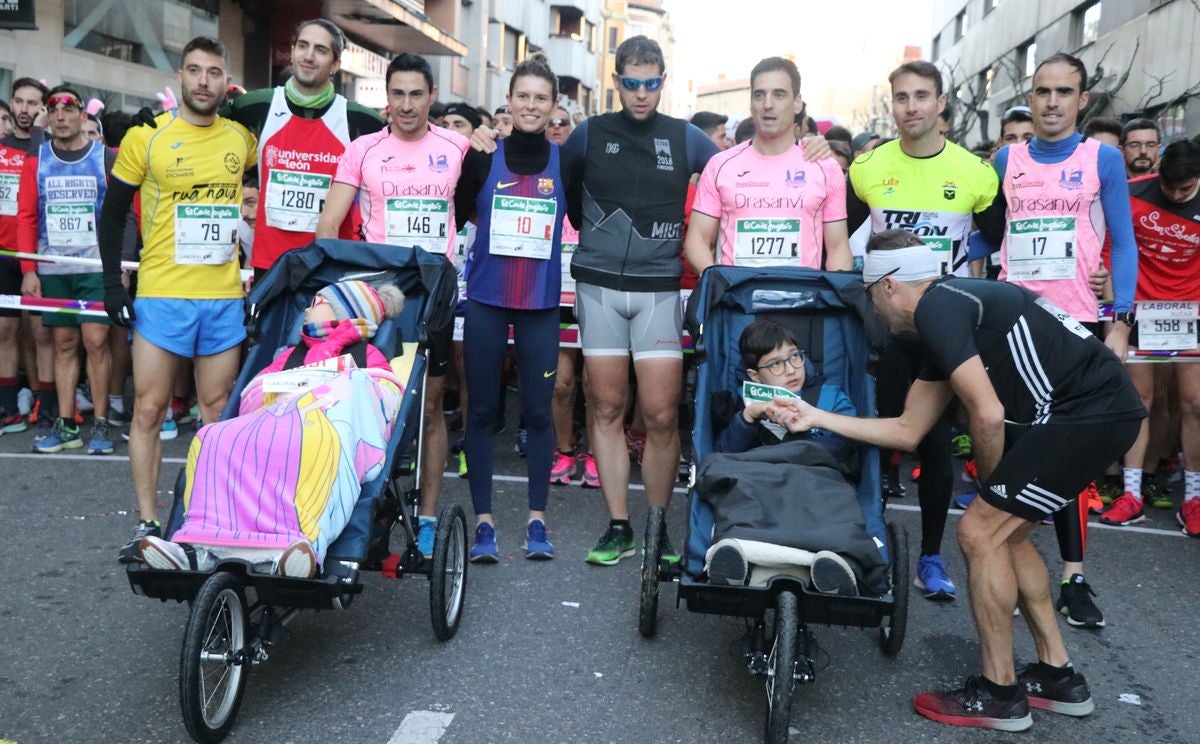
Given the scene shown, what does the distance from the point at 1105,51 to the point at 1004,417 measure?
833 inches

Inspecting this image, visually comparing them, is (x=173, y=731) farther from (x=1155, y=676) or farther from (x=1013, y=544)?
(x=1155, y=676)

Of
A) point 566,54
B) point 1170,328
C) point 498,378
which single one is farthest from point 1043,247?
point 566,54

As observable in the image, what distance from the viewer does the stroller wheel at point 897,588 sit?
4.16 metres

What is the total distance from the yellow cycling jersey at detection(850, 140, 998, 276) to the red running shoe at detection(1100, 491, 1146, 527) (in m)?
2.02

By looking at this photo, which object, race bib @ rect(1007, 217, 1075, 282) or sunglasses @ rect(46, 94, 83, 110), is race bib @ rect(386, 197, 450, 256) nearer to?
race bib @ rect(1007, 217, 1075, 282)

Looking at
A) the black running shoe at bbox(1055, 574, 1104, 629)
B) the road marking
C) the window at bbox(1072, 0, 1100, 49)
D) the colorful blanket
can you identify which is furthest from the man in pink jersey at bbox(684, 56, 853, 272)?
the window at bbox(1072, 0, 1100, 49)

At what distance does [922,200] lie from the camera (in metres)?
5.45

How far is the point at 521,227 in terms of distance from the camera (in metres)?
5.31

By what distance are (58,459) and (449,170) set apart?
12.0 feet

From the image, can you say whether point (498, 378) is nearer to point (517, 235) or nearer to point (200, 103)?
point (517, 235)

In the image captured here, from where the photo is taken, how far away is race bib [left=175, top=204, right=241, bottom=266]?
5.43 m

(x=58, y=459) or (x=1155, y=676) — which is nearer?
(x=1155, y=676)

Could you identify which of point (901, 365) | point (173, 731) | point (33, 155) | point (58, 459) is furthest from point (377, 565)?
point (33, 155)

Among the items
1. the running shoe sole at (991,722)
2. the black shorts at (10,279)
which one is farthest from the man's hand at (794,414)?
the black shorts at (10,279)
